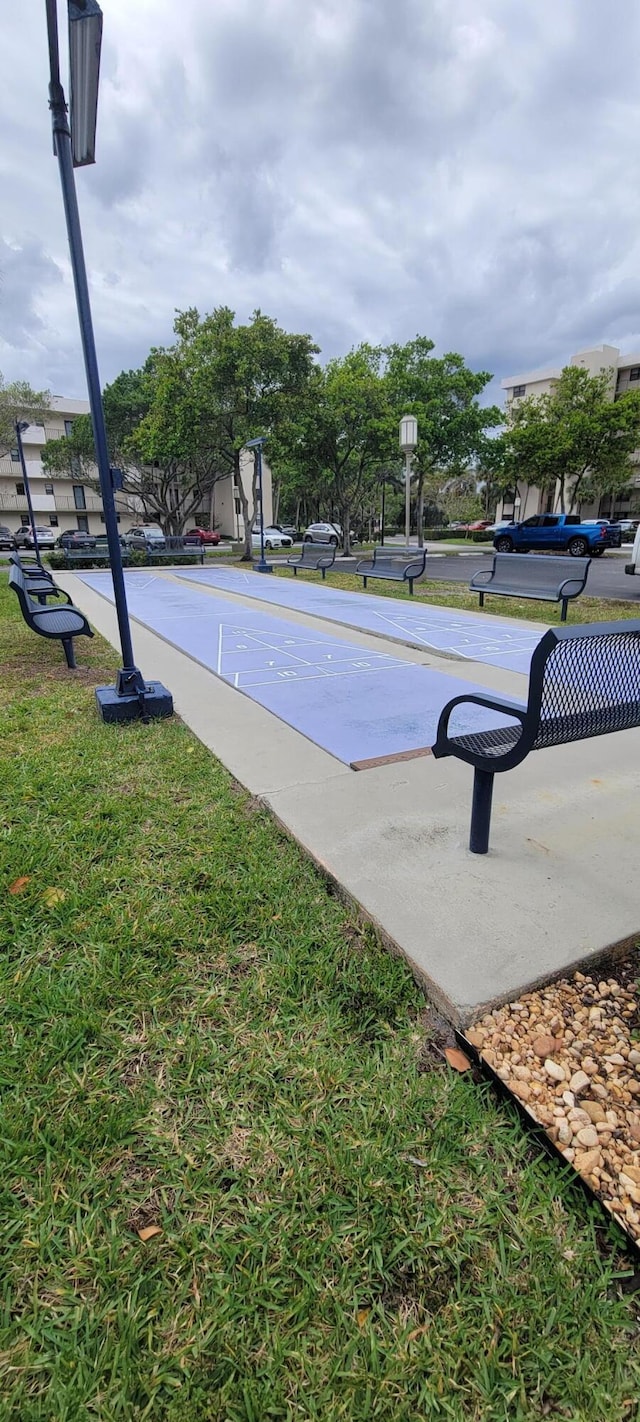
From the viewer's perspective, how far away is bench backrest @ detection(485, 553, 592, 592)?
29.8 ft

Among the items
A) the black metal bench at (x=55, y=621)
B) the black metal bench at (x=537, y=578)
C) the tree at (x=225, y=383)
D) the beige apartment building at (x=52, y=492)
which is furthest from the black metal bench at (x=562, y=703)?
the beige apartment building at (x=52, y=492)

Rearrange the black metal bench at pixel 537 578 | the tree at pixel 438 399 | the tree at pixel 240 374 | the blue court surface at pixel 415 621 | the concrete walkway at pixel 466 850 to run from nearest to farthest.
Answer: the concrete walkway at pixel 466 850 < the blue court surface at pixel 415 621 < the black metal bench at pixel 537 578 < the tree at pixel 240 374 < the tree at pixel 438 399

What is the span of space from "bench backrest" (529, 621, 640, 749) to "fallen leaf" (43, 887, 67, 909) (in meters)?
1.95

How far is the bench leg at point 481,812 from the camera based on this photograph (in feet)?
8.63

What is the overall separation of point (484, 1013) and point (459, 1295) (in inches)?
28.4

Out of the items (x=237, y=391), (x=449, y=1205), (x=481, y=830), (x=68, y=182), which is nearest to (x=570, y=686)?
(x=481, y=830)

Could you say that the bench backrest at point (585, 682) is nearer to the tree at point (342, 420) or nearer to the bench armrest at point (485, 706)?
the bench armrest at point (485, 706)

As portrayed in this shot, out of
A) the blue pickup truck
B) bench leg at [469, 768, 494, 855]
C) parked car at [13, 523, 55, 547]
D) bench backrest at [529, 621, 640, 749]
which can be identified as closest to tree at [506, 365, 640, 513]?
the blue pickup truck

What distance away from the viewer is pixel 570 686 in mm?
2441

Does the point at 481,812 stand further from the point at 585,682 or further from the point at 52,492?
the point at 52,492

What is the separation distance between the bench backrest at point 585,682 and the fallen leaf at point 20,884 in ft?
6.94

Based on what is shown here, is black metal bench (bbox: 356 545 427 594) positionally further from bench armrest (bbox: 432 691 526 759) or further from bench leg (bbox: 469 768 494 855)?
bench leg (bbox: 469 768 494 855)

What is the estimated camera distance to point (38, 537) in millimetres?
40875

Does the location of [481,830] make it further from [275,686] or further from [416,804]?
[275,686]
